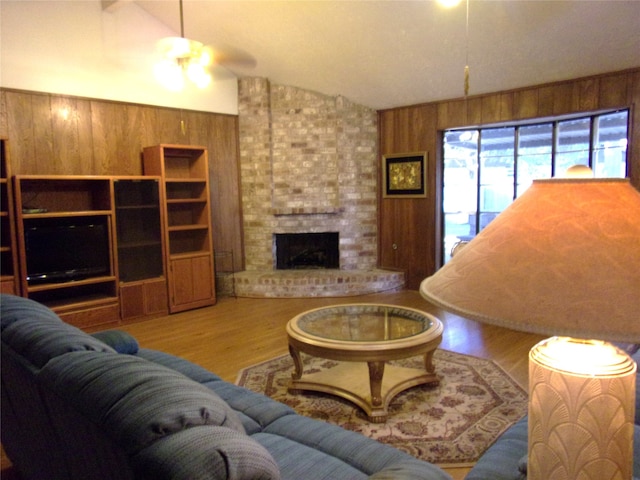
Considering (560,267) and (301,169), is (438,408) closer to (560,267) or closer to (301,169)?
(560,267)

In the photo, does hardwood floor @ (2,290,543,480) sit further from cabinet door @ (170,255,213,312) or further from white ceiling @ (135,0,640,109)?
white ceiling @ (135,0,640,109)

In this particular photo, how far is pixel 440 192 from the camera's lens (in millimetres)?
5945

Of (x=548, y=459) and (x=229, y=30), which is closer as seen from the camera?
(x=548, y=459)

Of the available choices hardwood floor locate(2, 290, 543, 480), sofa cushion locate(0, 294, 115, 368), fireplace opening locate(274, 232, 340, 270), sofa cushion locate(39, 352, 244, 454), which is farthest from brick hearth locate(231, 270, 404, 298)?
sofa cushion locate(39, 352, 244, 454)

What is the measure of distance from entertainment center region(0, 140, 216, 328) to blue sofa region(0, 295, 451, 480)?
2684 millimetres

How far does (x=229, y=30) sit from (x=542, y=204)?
5.17 m

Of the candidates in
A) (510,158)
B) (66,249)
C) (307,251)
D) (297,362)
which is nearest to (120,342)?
(297,362)

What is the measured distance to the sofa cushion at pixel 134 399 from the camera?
0.90m

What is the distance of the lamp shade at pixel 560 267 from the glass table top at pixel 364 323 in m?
1.94

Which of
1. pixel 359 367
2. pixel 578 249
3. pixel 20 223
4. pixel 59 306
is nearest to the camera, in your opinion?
pixel 578 249

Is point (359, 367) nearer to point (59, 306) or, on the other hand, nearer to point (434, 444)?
point (434, 444)

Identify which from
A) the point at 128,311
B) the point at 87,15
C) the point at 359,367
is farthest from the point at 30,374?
the point at 87,15

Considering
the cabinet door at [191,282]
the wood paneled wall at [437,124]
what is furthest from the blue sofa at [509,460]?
the cabinet door at [191,282]

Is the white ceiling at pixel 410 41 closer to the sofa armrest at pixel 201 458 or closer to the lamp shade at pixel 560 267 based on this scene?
the lamp shade at pixel 560 267
